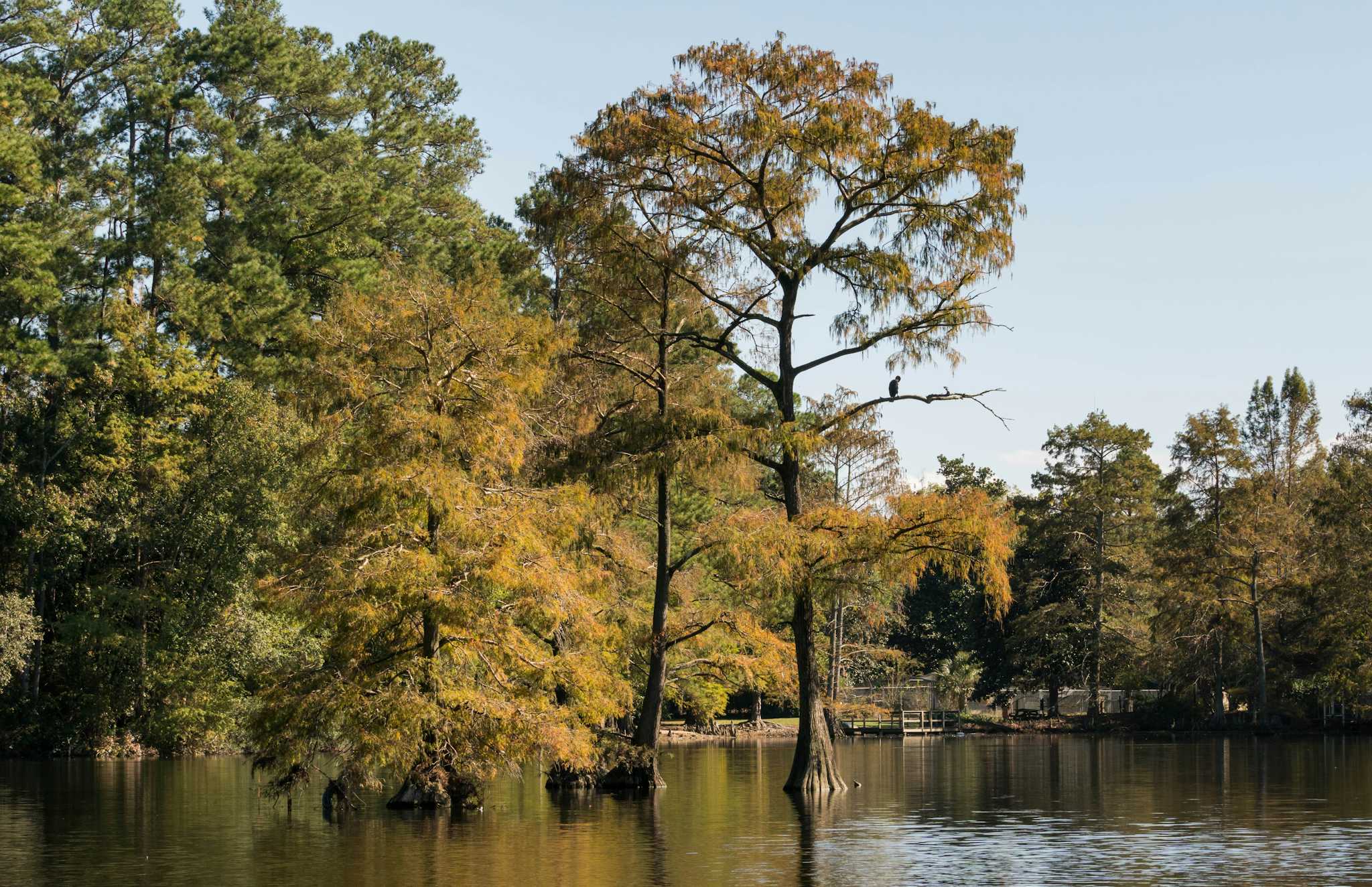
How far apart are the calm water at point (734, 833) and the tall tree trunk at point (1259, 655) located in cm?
2422

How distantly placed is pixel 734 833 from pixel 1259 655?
46.2 metres

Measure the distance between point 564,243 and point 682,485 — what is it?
5.99m

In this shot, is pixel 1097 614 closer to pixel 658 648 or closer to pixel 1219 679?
pixel 1219 679

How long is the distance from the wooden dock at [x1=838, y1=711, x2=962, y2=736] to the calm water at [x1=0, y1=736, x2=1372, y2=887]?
2883 cm

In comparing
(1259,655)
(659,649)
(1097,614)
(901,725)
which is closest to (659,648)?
(659,649)

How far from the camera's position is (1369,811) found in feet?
81.9

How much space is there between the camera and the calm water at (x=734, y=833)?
17.1m

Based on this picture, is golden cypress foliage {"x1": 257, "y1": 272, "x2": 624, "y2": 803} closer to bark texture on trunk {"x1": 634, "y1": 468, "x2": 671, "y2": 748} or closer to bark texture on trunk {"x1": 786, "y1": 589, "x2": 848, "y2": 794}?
bark texture on trunk {"x1": 634, "y1": 468, "x2": 671, "y2": 748}

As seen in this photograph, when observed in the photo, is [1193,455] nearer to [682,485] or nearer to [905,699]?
[905,699]

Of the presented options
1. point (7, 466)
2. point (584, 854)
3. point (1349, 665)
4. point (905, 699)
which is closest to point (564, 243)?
point (584, 854)

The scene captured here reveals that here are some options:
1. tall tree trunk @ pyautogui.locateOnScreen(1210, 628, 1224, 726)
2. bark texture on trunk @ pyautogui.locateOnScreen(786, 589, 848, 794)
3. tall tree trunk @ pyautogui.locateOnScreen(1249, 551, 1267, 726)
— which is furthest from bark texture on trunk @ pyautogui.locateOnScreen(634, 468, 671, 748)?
tall tree trunk @ pyautogui.locateOnScreen(1249, 551, 1267, 726)

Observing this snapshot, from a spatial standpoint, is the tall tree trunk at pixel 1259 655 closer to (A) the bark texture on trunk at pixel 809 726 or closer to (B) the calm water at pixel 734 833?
(B) the calm water at pixel 734 833

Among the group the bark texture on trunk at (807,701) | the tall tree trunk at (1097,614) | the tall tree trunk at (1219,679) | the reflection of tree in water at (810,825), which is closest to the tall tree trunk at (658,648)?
the bark texture on trunk at (807,701)

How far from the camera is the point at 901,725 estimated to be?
6606 cm
